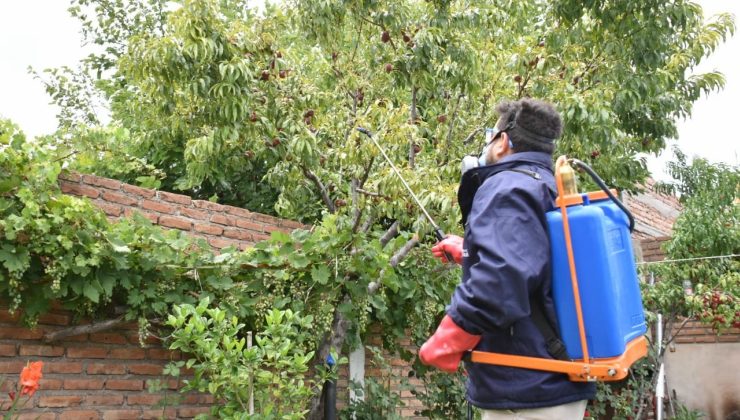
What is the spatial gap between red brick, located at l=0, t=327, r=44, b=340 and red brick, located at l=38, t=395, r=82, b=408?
31 cm

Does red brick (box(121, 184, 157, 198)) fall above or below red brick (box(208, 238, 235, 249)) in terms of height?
above

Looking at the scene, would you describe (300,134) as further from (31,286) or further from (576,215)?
(576,215)

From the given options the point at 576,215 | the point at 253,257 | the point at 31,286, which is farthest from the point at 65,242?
the point at 576,215

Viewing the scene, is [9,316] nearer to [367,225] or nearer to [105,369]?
[105,369]

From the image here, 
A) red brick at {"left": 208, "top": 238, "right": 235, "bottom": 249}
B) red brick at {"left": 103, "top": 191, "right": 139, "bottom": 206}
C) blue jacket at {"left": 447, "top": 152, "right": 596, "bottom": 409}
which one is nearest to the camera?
blue jacket at {"left": 447, "top": 152, "right": 596, "bottom": 409}

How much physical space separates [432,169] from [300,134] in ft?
3.14

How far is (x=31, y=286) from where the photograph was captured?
140 inches

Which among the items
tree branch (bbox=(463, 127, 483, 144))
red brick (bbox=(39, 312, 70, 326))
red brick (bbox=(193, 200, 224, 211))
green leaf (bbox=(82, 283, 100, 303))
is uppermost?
tree branch (bbox=(463, 127, 483, 144))

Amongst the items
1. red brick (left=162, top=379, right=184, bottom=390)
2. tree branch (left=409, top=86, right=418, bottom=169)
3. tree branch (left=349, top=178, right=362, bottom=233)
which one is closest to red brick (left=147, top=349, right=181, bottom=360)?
red brick (left=162, top=379, right=184, bottom=390)

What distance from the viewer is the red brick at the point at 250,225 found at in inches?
197

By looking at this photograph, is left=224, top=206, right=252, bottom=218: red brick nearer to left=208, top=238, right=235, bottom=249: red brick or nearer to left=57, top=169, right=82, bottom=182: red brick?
left=208, top=238, right=235, bottom=249: red brick

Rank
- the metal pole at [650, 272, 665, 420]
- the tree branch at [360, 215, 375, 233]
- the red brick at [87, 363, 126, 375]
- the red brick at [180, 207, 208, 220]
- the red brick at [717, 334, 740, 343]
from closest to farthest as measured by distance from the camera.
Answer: the red brick at [87, 363, 126, 375] → the red brick at [180, 207, 208, 220] → the tree branch at [360, 215, 375, 233] → the metal pole at [650, 272, 665, 420] → the red brick at [717, 334, 740, 343]

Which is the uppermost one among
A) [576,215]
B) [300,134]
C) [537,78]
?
[537,78]

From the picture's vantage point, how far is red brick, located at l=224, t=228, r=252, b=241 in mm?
4898
